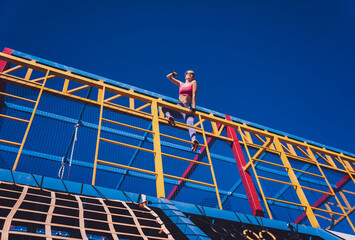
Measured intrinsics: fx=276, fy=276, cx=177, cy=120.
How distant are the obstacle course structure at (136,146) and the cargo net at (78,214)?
6.22ft

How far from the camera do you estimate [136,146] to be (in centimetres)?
639

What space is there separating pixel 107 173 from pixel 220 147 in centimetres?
351

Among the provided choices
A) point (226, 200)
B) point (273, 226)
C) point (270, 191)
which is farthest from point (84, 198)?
point (270, 191)

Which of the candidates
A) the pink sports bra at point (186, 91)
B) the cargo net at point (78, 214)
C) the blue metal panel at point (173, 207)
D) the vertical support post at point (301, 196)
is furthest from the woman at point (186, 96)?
the cargo net at point (78, 214)

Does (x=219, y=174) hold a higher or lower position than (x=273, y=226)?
higher

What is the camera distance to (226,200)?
30.9ft

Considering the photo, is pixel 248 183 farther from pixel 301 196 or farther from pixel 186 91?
pixel 186 91

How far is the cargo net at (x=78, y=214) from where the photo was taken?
239cm

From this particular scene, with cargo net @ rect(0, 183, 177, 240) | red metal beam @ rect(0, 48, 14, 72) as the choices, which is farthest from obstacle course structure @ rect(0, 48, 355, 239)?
cargo net @ rect(0, 183, 177, 240)

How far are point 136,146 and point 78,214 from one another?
3.69m

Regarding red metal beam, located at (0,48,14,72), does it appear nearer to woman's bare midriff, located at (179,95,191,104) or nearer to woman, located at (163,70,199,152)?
woman, located at (163,70,199,152)

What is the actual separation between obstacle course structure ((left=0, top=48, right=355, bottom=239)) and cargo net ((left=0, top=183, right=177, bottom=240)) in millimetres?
1895

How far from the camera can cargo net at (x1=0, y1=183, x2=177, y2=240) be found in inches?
94.3

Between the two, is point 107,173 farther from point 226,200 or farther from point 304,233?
point 304,233
